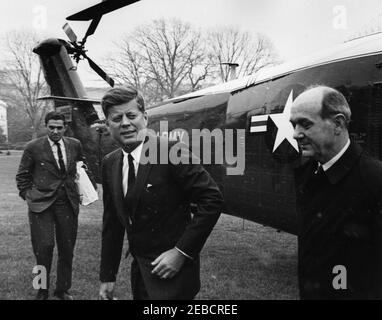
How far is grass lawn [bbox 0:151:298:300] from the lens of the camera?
428 centimetres

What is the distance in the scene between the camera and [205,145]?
17.7 ft

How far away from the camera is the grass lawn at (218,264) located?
4.28m

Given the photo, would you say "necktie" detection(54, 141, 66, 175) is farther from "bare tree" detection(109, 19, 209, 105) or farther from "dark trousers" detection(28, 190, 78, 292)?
"bare tree" detection(109, 19, 209, 105)

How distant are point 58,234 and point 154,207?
2424 millimetres

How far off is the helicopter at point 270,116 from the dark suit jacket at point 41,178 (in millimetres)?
1644

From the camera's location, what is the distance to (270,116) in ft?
13.6

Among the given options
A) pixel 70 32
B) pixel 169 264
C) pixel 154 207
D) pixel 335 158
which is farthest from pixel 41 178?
pixel 70 32

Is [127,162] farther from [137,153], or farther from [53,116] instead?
[53,116]

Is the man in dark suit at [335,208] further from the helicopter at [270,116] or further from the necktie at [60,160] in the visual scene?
the necktie at [60,160]

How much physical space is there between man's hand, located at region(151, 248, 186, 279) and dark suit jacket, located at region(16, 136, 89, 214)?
2406mm

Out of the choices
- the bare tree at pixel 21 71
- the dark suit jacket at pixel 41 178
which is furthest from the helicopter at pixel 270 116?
the bare tree at pixel 21 71
